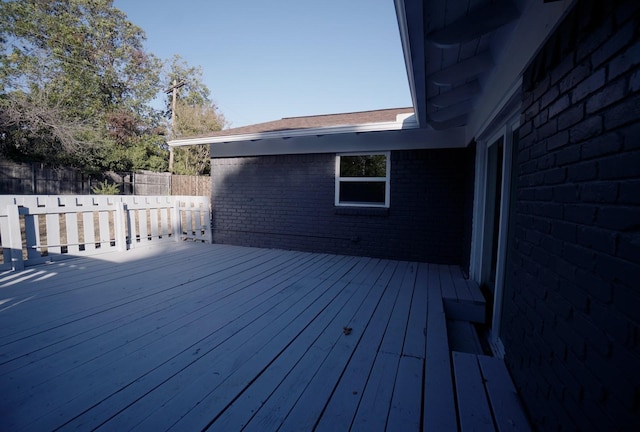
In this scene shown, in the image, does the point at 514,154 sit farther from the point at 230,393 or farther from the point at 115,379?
the point at 115,379

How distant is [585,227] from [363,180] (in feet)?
15.1

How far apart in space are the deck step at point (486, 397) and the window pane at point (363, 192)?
3723mm

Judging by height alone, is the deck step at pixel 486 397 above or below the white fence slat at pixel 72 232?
below

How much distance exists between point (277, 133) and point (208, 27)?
422 inches

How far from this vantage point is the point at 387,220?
5.36 m

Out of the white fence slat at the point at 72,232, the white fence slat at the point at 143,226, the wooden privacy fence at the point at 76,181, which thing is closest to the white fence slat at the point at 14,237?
the white fence slat at the point at 72,232

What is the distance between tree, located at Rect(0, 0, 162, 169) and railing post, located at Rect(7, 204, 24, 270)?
11968 mm

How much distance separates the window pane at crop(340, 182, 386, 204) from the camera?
551 centimetres

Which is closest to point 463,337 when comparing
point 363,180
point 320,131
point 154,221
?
point 363,180

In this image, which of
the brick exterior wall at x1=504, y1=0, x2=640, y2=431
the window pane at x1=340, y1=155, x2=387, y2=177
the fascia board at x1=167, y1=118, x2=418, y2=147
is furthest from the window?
the brick exterior wall at x1=504, y1=0, x2=640, y2=431

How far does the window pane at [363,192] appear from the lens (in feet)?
18.1

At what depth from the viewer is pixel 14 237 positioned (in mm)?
3881

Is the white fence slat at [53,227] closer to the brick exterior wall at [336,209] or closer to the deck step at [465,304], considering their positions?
the brick exterior wall at [336,209]

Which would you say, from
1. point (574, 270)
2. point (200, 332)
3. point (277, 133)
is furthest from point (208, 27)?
point (574, 270)
